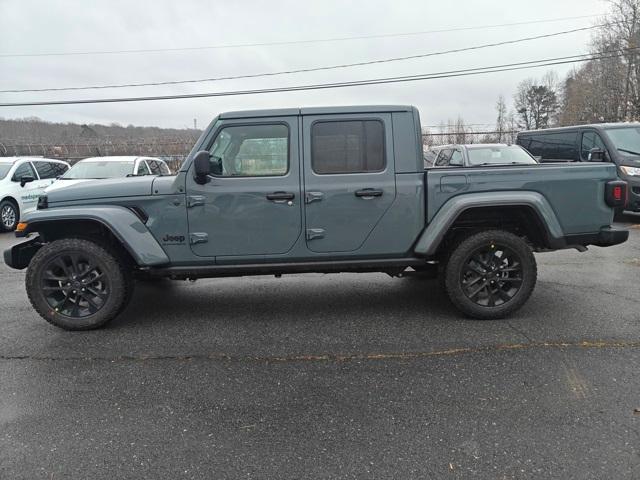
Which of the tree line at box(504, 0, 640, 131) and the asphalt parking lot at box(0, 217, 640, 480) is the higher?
the tree line at box(504, 0, 640, 131)

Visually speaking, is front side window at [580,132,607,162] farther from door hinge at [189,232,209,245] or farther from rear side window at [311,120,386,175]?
door hinge at [189,232,209,245]

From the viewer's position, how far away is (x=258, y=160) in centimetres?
419

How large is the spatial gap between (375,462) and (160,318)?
296cm

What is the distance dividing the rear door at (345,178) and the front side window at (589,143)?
26.1 ft

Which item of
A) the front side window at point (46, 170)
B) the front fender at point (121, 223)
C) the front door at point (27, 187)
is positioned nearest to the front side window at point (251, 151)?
the front fender at point (121, 223)

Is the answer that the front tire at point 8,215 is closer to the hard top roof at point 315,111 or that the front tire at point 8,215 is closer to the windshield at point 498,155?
the hard top roof at point 315,111

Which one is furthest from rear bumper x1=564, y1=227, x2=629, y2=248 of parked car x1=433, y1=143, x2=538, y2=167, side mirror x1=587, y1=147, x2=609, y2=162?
side mirror x1=587, y1=147, x2=609, y2=162

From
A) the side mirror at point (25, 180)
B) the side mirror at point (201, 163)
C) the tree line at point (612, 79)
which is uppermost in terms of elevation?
the tree line at point (612, 79)

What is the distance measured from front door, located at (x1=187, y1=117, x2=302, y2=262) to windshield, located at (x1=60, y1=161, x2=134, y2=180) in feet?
23.2

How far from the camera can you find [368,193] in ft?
13.5

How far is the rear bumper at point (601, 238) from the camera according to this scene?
13.9ft

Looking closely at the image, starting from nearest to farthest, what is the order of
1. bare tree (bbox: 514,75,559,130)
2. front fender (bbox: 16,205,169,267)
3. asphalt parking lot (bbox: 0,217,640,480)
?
asphalt parking lot (bbox: 0,217,640,480), front fender (bbox: 16,205,169,267), bare tree (bbox: 514,75,559,130)

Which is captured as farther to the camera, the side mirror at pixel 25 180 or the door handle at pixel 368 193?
the side mirror at pixel 25 180

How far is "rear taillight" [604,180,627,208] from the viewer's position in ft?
13.7
